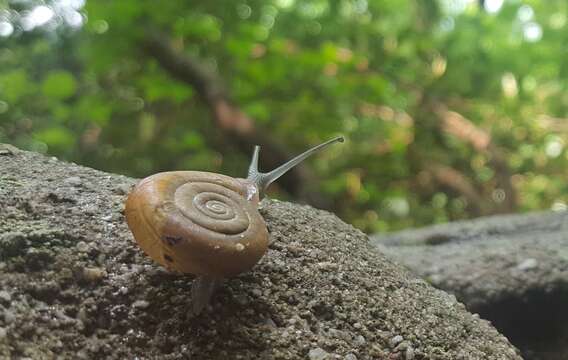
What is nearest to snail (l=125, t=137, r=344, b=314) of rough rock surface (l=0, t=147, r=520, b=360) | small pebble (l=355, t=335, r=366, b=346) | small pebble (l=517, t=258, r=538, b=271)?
rough rock surface (l=0, t=147, r=520, b=360)

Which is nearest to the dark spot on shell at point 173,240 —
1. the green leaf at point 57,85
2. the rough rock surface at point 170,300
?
the rough rock surface at point 170,300

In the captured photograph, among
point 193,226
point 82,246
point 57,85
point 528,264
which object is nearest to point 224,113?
point 57,85

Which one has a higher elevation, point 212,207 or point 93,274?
point 212,207

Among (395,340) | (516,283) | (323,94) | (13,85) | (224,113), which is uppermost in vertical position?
(323,94)

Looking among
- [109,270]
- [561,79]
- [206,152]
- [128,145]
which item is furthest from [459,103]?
[109,270]

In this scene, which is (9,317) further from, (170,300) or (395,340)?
(395,340)

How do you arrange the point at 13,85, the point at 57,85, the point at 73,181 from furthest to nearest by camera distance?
1. the point at 57,85
2. the point at 13,85
3. the point at 73,181

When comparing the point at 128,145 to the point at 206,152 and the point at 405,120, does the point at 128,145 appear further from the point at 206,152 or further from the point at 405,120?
the point at 405,120

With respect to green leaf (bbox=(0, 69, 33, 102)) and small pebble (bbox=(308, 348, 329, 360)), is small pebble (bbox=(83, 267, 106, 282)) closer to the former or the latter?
small pebble (bbox=(308, 348, 329, 360))
